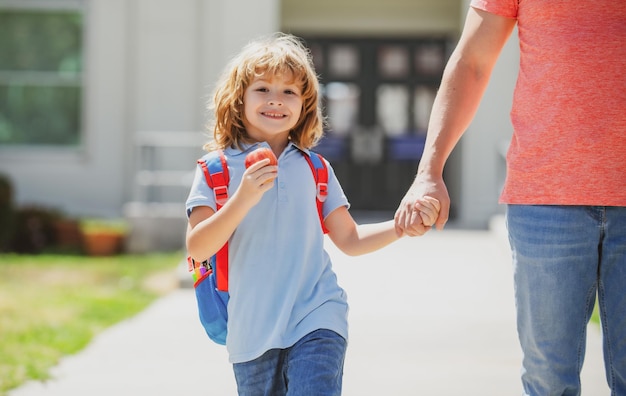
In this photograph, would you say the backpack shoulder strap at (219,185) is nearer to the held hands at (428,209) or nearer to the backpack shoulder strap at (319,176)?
the backpack shoulder strap at (319,176)

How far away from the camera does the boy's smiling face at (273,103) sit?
3.01 meters

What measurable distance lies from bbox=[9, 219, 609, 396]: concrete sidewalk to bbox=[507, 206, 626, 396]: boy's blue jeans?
2.20m

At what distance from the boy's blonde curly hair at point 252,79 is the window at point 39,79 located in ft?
39.9

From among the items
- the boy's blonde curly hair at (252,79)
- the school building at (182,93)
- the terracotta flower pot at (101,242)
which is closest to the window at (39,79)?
the school building at (182,93)

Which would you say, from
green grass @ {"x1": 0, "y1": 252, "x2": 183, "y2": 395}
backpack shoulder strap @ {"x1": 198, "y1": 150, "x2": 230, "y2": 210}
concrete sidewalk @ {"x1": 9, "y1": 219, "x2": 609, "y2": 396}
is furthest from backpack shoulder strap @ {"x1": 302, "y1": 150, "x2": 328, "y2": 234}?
green grass @ {"x1": 0, "y1": 252, "x2": 183, "y2": 395}

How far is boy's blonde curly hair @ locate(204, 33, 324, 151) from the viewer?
119 inches

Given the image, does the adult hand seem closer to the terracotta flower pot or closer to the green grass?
the green grass

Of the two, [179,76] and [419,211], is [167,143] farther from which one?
[419,211]

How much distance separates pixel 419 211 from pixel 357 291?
17.5ft

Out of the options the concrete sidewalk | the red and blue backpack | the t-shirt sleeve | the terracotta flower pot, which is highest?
the t-shirt sleeve

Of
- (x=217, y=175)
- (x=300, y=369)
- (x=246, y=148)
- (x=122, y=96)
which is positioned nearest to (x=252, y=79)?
(x=246, y=148)

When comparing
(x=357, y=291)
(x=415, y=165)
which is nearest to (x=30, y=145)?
(x=415, y=165)

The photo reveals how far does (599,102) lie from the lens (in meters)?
2.68

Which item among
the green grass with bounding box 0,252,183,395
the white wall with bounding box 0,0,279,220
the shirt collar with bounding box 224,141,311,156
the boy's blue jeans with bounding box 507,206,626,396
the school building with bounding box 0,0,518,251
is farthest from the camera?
the white wall with bounding box 0,0,279,220
